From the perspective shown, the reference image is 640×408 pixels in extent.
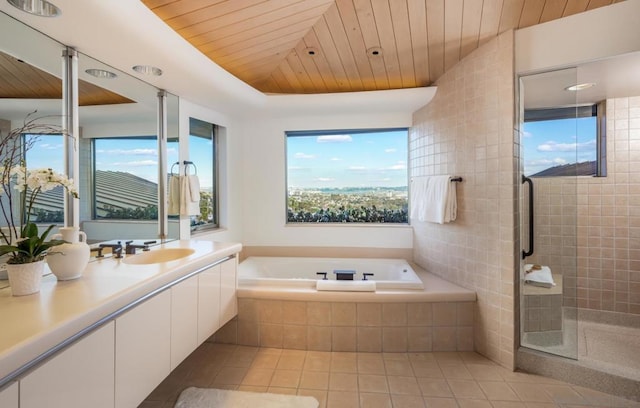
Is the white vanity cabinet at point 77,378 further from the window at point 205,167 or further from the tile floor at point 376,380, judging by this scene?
the window at point 205,167

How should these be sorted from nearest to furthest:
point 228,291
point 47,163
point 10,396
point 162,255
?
point 10,396 < point 47,163 < point 162,255 < point 228,291

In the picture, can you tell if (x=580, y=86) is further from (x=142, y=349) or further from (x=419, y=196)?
(x=142, y=349)

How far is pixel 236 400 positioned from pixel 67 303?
3.89 ft

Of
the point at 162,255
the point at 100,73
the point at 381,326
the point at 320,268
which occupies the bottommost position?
the point at 381,326

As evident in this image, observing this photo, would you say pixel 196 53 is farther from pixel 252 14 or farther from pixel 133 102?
pixel 133 102

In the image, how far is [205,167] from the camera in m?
3.32

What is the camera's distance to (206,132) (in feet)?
10.9

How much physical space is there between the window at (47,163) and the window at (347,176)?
7.53 feet

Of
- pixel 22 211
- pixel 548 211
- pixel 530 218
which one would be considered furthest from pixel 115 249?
pixel 548 211

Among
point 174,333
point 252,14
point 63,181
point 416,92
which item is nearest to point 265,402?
point 174,333

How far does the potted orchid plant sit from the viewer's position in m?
1.20

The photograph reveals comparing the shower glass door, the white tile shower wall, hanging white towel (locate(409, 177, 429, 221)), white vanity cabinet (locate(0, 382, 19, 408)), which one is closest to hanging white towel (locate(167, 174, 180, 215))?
white vanity cabinet (locate(0, 382, 19, 408))

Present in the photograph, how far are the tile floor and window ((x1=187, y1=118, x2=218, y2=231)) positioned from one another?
1.40 metres

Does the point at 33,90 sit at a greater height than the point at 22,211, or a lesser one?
greater
